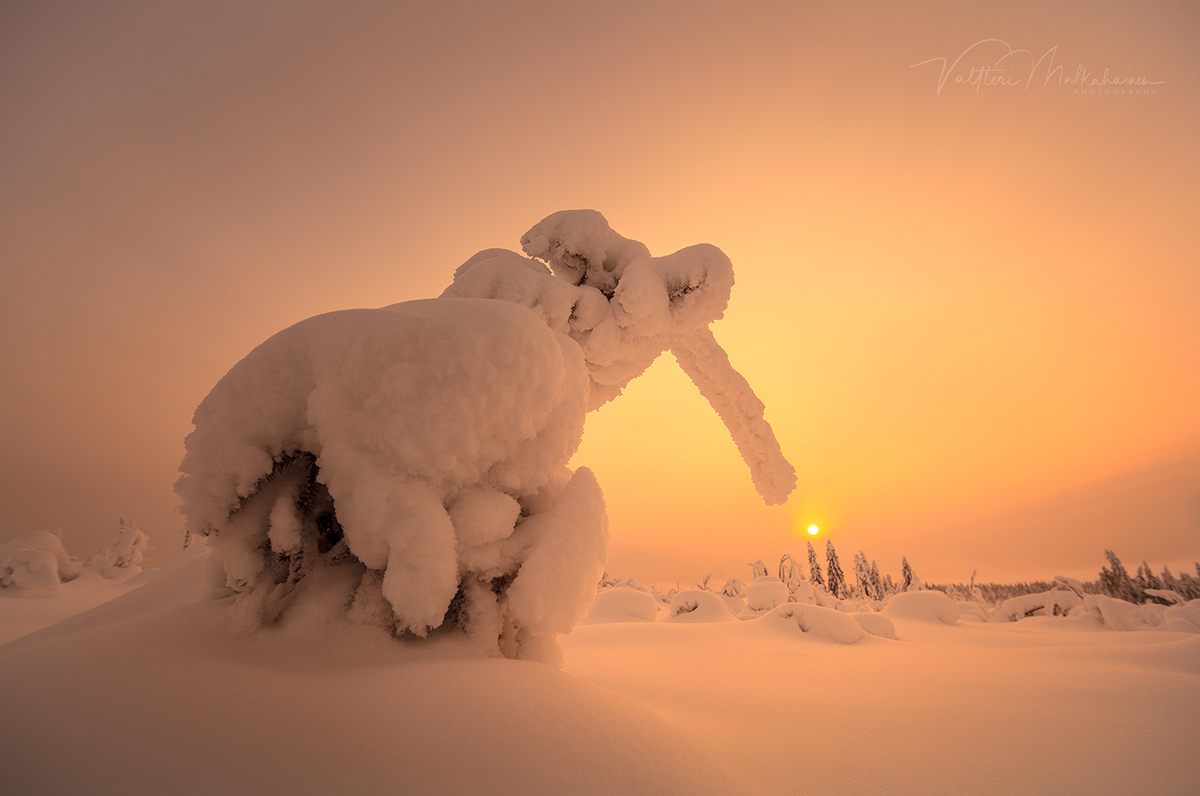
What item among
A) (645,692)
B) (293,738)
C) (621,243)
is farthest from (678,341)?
(293,738)

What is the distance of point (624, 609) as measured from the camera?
Answer: 968 centimetres

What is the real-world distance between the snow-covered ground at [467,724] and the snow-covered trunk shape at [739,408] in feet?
8.65

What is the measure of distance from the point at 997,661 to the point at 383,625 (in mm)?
5586

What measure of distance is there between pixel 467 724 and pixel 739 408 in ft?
16.7

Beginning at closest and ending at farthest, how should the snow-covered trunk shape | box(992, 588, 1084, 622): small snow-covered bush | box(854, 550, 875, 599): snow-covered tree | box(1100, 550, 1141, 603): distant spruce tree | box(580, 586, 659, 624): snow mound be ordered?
1. the snow-covered trunk shape
2. box(580, 586, 659, 624): snow mound
3. box(992, 588, 1084, 622): small snow-covered bush
4. box(1100, 550, 1141, 603): distant spruce tree
5. box(854, 550, 875, 599): snow-covered tree

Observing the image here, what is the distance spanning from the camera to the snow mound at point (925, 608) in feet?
34.4

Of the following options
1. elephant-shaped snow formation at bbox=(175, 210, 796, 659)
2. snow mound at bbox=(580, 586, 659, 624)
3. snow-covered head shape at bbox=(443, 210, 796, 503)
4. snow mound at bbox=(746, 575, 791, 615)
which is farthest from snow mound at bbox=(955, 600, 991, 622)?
elephant-shaped snow formation at bbox=(175, 210, 796, 659)

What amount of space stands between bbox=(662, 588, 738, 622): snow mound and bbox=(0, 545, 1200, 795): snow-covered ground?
6.85 meters

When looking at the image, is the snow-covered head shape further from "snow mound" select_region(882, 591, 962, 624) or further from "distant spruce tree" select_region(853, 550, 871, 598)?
"distant spruce tree" select_region(853, 550, 871, 598)

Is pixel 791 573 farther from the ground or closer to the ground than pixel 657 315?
closer to the ground

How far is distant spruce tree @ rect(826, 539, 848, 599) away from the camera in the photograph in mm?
29141

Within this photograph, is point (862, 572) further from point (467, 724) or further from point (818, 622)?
point (467, 724)

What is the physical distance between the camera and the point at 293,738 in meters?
1.33

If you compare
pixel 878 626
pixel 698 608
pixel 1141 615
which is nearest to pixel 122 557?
pixel 698 608
